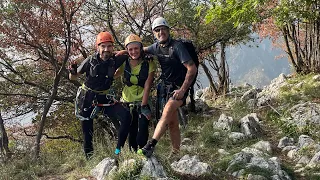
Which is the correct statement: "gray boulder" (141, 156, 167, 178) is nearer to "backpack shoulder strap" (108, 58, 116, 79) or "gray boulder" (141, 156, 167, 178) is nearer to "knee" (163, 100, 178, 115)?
"knee" (163, 100, 178, 115)

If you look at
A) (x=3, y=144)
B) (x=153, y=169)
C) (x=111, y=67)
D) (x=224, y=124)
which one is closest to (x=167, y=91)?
(x=111, y=67)

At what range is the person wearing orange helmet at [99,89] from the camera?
226 inches

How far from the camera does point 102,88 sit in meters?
6.03

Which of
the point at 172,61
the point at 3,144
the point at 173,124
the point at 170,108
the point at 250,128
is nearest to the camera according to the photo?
the point at 170,108

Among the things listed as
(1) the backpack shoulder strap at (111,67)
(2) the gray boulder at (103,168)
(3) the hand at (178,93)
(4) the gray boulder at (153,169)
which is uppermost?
(1) the backpack shoulder strap at (111,67)

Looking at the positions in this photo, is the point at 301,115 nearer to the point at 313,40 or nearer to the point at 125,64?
the point at 125,64

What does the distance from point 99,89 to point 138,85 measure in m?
0.77

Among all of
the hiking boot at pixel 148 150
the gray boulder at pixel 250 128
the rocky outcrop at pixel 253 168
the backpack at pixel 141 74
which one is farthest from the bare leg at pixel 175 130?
the gray boulder at pixel 250 128

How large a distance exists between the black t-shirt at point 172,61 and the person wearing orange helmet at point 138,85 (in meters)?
0.19

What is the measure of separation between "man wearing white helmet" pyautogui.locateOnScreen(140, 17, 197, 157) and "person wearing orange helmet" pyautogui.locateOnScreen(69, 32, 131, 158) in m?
0.66

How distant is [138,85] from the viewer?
5.71m

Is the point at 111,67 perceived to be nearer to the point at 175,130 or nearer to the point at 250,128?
the point at 175,130

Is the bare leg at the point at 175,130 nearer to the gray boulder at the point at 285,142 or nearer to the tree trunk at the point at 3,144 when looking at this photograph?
the gray boulder at the point at 285,142

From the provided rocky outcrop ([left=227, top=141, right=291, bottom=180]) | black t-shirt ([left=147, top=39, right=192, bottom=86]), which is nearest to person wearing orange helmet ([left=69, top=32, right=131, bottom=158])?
black t-shirt ([left=147, top=39, right=192, bottom=86])
